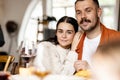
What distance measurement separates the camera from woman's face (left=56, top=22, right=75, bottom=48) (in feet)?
5.95

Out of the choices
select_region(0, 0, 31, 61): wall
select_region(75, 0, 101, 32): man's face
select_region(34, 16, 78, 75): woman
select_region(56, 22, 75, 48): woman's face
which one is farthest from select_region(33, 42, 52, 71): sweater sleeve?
select_region(0, 0, 31, 61): wall

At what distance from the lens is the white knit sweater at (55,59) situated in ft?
5.24

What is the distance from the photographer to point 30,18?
16.6 ft

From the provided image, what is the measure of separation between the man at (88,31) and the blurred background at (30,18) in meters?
3.03

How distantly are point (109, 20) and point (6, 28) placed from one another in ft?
6.43

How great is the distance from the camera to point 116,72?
510 millimetres

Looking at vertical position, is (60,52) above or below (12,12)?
below

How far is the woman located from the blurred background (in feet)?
9.79

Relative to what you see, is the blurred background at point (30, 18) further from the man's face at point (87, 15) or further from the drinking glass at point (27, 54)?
the drinking glass at point (27, 54)

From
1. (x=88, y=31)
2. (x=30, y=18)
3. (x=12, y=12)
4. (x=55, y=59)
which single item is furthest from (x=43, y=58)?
(x=12, y=12)

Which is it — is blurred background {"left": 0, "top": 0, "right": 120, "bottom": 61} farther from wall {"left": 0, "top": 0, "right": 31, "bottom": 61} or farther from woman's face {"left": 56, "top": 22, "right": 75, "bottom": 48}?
woman's face {"left": 56, "top": 22, "right": 75, "bottom": 48}

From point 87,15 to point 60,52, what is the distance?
1.01 feet

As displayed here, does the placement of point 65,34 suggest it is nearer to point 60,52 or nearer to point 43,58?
point 60,52

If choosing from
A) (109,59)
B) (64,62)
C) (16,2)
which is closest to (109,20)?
(16,2)
